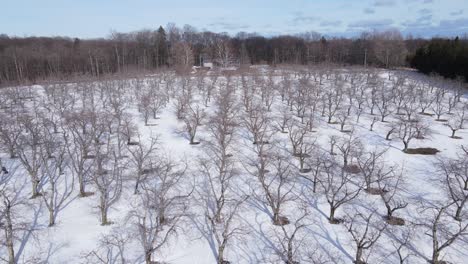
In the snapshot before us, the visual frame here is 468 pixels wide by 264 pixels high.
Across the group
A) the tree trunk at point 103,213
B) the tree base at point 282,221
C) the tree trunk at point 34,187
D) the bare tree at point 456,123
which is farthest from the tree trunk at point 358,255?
the bare tree at point 456,123

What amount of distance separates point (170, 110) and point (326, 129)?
2175cm

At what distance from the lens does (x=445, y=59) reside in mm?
57688

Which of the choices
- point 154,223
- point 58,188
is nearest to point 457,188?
point 154,223

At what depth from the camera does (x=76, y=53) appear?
7631 centimetres

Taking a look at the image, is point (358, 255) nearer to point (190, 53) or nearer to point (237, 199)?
point (237, 199)

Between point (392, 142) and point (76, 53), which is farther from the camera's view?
point (76, 53)

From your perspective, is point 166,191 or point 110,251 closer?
point 110,251

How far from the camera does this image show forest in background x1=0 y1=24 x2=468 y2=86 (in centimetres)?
6362

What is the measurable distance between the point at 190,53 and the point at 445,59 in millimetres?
51632

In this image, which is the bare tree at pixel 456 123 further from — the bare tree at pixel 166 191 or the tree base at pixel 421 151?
the bare tree at pixel 166 191

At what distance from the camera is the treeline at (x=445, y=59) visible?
54.2 metres

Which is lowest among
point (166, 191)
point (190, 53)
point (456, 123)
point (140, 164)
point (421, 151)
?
point (421, 151)

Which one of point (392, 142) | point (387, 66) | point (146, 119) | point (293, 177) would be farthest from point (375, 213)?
point (387, 66)

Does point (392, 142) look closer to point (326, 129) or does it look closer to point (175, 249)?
point (326, 129)
